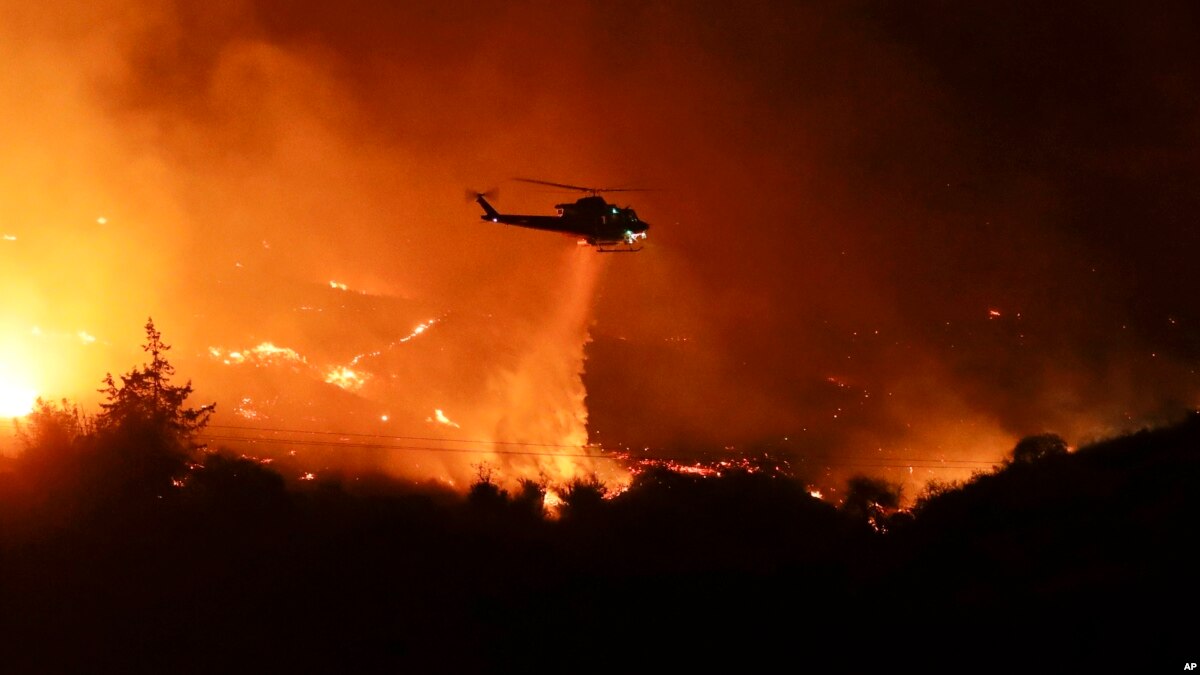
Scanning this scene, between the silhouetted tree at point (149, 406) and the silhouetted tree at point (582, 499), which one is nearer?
the silhouetted tree at point (149, 406)

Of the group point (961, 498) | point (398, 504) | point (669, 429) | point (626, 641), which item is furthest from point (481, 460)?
point (626, 641)

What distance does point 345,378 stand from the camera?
322 ft

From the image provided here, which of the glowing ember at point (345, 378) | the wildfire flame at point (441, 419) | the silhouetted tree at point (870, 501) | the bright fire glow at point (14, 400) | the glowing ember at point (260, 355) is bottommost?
the silhouetted tree at point (870, 501)

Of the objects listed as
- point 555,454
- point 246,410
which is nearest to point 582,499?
point 555,454

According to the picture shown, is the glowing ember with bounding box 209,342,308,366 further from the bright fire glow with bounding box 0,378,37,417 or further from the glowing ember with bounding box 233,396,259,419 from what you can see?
the bright fire glow with bounding box 0,378,37,417

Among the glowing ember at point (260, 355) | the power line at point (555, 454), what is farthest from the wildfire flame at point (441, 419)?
the glowing ember at point (260, 355)

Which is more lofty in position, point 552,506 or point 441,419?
point 441,419

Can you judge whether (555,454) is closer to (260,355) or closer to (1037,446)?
(1037,446)

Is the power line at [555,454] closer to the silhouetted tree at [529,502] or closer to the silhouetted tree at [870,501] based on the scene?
the silhouetted tree at [870,501]

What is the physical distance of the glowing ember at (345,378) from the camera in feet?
317

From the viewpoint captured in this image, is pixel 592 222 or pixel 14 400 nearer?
pixel 592 222

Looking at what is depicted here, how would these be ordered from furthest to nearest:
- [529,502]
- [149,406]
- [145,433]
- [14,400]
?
[14,400]
[529,502]
[149,406]
[145,433]

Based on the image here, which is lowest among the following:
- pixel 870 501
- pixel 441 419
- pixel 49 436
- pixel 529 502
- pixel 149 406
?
pixel 529 502

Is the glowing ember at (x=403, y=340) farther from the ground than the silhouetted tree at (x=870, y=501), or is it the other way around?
the glowing ember at (x=403, y=340)
